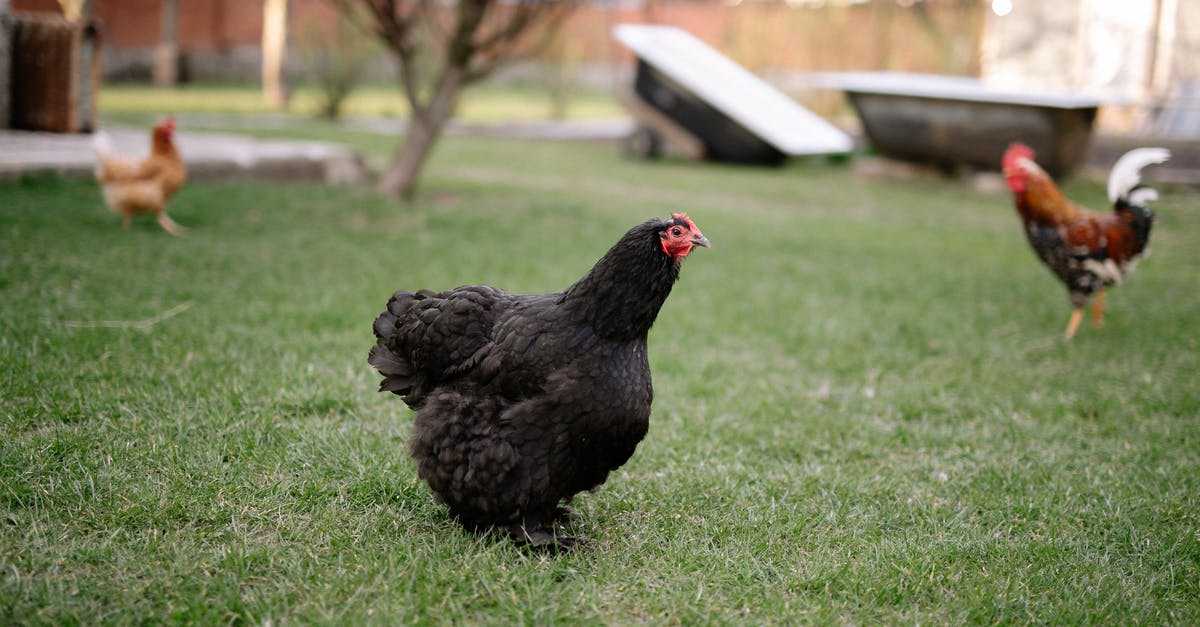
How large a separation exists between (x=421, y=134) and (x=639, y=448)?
6.32 m

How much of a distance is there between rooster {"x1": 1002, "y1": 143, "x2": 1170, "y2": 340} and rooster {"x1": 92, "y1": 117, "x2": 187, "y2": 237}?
632 cm

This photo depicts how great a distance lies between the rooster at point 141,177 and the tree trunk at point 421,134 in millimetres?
2784

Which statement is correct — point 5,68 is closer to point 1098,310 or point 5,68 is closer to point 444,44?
point 444,44

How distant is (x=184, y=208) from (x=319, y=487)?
5.75 meters

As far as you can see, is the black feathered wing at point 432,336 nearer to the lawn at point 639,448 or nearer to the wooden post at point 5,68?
the lawn at point 639,448

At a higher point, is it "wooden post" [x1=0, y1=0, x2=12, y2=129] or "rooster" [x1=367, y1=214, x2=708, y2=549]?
"wooden post" [x1=0, y1=0, x2=12, y2=129]

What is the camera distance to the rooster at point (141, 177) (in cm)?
675

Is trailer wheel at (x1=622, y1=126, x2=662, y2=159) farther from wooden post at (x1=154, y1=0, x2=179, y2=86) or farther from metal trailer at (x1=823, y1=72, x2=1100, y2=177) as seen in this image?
wooden post at (x1=154, y1=0, x2=179, y2=86)

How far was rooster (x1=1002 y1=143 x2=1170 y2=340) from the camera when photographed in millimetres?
5621

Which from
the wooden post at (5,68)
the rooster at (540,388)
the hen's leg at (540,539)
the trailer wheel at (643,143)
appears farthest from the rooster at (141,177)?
the trailer wheel at (643,143)

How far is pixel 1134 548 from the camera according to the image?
311cm

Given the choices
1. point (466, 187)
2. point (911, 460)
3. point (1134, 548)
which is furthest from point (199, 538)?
point (466, 187)

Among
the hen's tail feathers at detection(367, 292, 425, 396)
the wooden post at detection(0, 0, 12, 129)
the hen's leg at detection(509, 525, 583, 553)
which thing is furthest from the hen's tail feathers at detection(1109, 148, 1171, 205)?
the wooden post at detection(0, 0, 12, 129)

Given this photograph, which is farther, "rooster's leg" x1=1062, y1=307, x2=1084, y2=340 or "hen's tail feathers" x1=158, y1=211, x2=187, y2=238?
"hen's tail feathers" x1=158, y1=211, x2=187, y2=238
